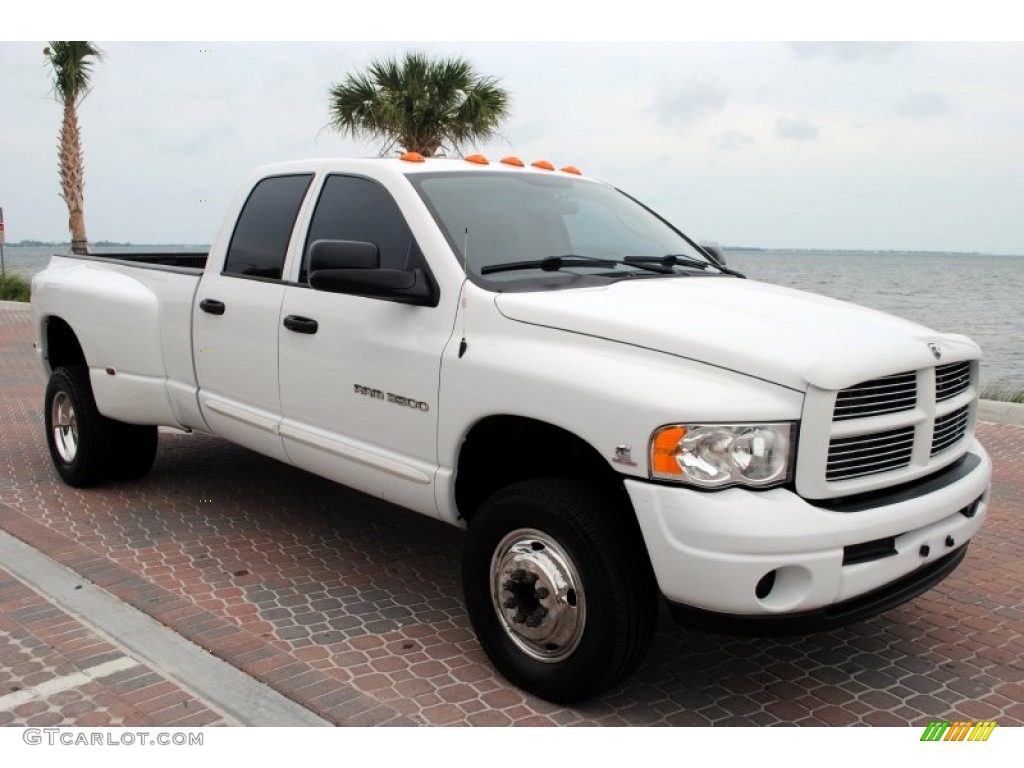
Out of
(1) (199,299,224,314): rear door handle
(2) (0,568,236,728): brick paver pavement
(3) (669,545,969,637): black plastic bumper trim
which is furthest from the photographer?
(1) (199,299,224,314): rear door handle

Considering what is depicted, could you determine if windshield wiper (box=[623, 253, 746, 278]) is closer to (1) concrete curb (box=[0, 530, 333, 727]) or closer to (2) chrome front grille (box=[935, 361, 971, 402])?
(2) chrome front grille (box=[935, 361, 971, 402])

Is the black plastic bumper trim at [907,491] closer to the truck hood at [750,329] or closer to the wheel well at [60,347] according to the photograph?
the truck hood at [750,329]

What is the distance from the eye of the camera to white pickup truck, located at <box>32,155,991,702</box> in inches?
119

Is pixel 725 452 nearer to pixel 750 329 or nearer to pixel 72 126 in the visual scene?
pixel 750 329

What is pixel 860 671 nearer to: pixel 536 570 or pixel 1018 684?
pixel 1018 684

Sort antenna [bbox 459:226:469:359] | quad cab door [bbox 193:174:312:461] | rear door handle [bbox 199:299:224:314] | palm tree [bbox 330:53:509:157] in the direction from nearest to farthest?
antenna [bbox 459:226:469:359] < quad cab door [bbox 193:174:312:461] < rear door handle [bbox 199:299:224:314] < palm tree [bbox 330:53:509:157]

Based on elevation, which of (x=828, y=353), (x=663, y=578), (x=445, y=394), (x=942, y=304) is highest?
(x=828, y=353)

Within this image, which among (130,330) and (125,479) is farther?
(125,479)

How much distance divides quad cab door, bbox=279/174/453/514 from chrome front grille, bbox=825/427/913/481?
151 cm

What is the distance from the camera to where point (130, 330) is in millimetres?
→ 5711

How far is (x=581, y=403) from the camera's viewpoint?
10.6 feet

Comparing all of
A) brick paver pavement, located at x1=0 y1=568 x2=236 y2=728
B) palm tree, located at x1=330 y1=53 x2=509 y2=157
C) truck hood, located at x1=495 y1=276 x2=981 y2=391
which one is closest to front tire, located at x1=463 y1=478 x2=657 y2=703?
truck hood, located at x1=495 y1=276 x2=981 y2=391

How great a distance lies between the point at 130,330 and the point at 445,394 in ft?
9.20
